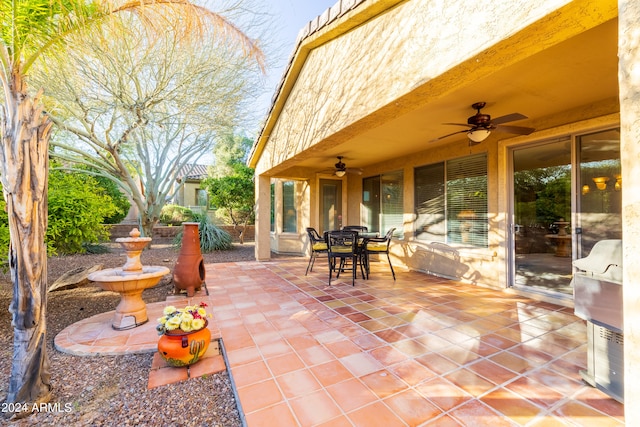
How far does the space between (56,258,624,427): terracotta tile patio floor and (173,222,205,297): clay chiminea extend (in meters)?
0.26

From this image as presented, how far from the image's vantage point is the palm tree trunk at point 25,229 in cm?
172

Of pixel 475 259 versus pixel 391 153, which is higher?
pixel 391 153

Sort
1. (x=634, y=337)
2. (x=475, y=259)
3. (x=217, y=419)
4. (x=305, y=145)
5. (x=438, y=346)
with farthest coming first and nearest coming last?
(x=475, y=259) → (x=305, y=145) → (x=438, y=346) → (x=217, y=419) → (x=634, y=337)

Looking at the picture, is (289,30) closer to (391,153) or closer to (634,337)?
(391,153)

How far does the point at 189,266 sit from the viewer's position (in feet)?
13.2

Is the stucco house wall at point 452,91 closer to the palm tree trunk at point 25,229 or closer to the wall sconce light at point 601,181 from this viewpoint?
the wall sconce light at point 601,181

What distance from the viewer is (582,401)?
1.75 metres

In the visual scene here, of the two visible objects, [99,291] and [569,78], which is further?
[99,291]

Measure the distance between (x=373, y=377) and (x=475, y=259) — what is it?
11.2 feet

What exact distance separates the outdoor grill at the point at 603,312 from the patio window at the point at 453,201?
271cm

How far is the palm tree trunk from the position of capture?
5.64 feet

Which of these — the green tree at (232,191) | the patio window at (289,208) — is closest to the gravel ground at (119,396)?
the patio window at (289,208)

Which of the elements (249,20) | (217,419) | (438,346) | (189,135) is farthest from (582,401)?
(189,135)

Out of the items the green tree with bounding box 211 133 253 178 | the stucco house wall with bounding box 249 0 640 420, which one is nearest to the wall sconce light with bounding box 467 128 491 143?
the stucco house wall with bounding box 249 0 640 420
